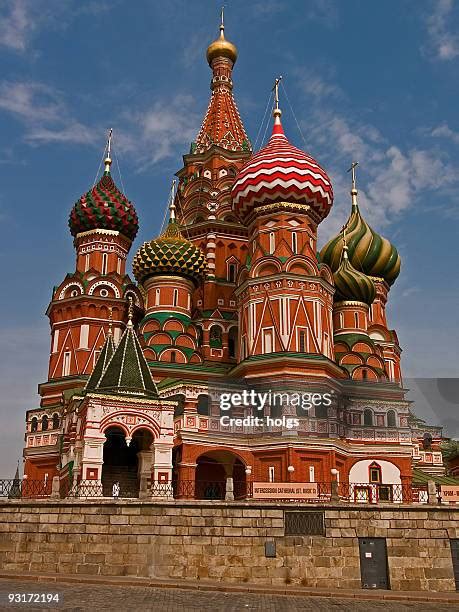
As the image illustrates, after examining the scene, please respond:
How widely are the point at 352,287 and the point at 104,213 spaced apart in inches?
520

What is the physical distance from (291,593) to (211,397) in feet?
44.1

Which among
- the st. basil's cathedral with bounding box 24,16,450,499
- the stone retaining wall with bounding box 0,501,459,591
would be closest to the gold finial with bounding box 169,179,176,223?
the st. basil's cathedral with bounding box 24,16,450,499

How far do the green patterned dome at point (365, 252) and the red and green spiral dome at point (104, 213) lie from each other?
37.1ft

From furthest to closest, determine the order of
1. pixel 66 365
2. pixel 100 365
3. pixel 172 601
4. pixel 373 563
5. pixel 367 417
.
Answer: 1. pixel 66 365
2. pixel 367 417
3. pixel 100 365
4. pixel 373 563
5. pixel 172 601

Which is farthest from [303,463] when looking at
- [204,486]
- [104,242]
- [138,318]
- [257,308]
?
[104,242]

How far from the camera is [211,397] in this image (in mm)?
28328

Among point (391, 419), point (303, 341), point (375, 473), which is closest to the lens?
point (375, 473)

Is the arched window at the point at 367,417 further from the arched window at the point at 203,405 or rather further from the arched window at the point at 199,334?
the arched window at the point at 199,334

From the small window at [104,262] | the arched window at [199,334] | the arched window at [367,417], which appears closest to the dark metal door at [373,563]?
the arched window at [367,417]

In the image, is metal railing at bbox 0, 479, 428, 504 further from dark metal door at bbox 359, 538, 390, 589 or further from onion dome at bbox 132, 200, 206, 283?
onion dome at bbox 132, 200, 206, 283

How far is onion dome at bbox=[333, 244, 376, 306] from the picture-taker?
1387 inches

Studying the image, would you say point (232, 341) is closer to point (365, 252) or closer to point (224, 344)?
point (224, 344)

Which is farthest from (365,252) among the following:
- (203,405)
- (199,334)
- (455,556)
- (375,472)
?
(455,556)

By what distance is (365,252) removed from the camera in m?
40.2
